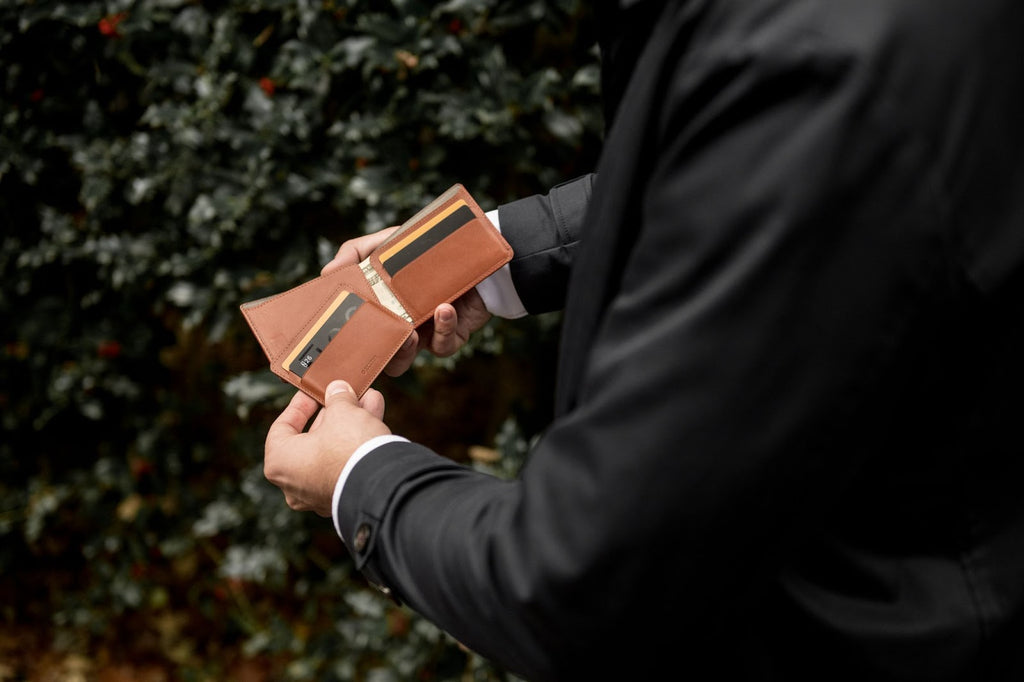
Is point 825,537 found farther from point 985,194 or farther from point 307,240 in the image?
point 307,240

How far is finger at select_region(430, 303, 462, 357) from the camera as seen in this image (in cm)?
125

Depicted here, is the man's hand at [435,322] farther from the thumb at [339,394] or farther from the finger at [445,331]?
the thumb at [339,394]

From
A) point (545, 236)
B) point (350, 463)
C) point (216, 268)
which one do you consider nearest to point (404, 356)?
point (545, 236)

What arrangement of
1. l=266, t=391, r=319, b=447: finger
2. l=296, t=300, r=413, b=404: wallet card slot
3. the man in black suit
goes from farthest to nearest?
l=296, t=300, r=413, b=404: wallet card slot < l=266, t=391, r=319, b=447: finger < the man in black suit

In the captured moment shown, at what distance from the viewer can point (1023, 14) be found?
552 millimetres

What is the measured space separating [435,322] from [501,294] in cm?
15

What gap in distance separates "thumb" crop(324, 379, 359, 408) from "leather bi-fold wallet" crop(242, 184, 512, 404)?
0.11 ft

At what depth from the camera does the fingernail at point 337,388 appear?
1105 mm

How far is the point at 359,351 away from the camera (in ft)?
3.94

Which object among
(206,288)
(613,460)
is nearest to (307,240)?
(206,288)

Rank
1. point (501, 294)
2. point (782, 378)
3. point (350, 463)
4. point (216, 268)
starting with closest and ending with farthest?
point (782, 378)
point (350, 463)
point (501, 294)
point (216, 268)

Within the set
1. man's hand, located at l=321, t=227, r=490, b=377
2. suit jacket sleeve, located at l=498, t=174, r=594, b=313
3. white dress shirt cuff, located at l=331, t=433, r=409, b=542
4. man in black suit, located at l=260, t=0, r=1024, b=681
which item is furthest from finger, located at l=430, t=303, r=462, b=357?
man in black suit, located at l=260, t=0, r=1024, b=681

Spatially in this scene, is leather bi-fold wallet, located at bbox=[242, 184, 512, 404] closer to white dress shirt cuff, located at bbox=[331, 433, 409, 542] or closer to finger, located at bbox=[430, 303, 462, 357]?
finger, located at bbox=[430, 303, 462, 357]

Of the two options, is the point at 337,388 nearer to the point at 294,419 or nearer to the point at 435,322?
the point at 294,419
